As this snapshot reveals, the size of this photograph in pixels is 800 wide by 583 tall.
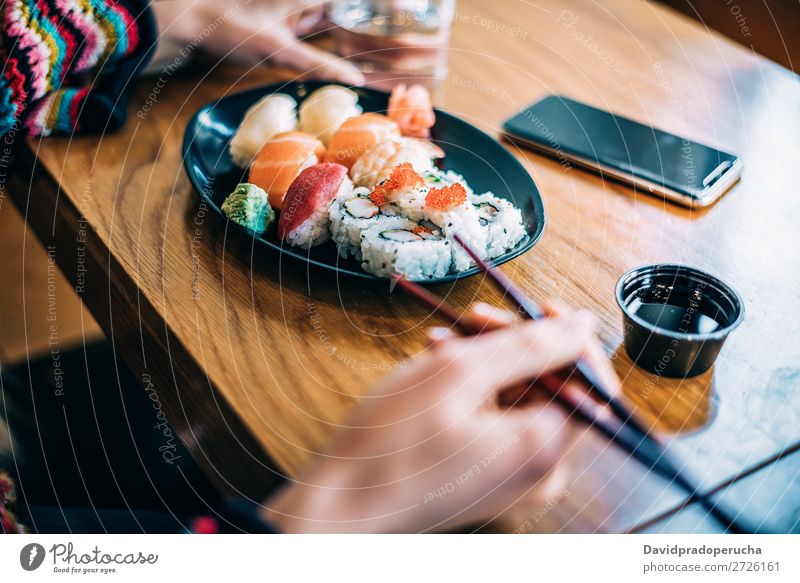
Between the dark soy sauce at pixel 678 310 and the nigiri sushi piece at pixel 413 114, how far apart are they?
0.28 metres

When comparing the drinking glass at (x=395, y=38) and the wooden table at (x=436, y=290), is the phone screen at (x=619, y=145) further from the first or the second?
the drinking glass at (x=395, y=38)

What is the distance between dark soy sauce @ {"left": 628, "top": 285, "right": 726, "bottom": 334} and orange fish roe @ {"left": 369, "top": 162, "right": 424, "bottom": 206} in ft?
0.57

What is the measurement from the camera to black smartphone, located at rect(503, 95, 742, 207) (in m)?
0.59

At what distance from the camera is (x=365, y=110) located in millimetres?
674

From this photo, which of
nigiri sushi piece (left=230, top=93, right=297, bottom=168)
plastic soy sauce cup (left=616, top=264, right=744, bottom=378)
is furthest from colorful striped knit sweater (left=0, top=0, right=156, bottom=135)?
plastic soy sauce cup (left=616, top=264, right=744, bottom=378)

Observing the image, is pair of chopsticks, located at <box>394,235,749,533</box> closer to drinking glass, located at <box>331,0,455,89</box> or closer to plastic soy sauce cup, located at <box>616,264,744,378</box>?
plastic soy sauce cup, located at <box>616,264,744,378</box>

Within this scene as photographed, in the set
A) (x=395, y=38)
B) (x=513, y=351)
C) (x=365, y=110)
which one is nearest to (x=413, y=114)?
(x=365, y=110)

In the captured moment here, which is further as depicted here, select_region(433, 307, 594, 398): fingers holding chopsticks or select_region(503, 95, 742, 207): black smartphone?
select_region(503, 95, 742, 207): black smartphone

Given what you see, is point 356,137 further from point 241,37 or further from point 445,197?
point 241,37

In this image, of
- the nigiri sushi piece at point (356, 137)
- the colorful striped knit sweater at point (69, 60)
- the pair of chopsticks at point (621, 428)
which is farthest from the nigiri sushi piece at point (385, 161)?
the colorful striped knit sweater at point (69, 60)

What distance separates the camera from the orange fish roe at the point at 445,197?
0.48 meters

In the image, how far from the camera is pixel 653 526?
1.30 ft
